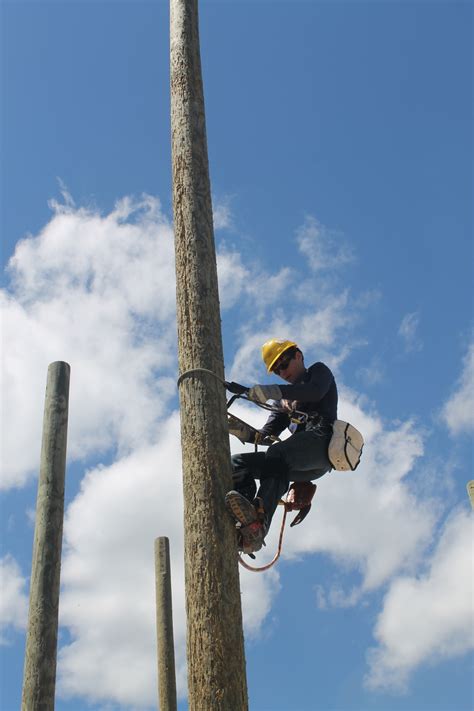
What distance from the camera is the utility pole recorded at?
3.06 metres

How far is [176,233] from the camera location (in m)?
4.16

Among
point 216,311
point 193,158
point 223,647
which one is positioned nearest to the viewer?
point 223,647

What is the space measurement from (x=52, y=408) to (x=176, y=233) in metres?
3.00

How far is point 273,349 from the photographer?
480cm

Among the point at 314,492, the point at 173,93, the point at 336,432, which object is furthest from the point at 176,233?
the point at 314,492

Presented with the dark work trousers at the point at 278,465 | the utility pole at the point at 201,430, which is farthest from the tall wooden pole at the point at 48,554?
the utility pole at the point at 201,430

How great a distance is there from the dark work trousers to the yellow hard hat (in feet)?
1.71

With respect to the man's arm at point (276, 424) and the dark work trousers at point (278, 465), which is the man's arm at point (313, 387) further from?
the man's arm at point (276, 424)

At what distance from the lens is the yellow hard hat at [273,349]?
15.7 feet

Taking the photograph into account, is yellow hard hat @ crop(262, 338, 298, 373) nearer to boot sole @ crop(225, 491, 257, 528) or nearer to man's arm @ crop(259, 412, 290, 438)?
man's arm @ crop(259, 412, 290, 438)

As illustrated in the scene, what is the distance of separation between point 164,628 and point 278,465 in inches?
243

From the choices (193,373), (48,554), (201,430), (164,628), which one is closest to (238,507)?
(201,430)

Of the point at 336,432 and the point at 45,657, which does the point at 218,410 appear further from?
the point at 45,657

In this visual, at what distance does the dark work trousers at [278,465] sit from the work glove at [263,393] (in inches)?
13.6
